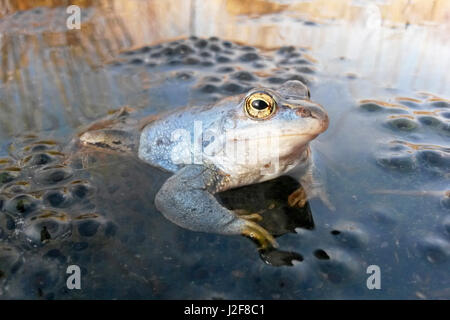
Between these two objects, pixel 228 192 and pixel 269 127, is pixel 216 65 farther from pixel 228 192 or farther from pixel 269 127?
pixel 269 127

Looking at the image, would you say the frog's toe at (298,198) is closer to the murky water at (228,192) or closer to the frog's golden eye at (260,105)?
the murky water at (228,192)

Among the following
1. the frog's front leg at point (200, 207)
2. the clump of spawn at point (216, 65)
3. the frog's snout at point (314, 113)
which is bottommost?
the frog's front leg at point (200, 207)

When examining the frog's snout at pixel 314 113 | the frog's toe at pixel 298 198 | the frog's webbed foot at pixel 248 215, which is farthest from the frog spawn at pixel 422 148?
the frog's webbed foot at pixel 248 215

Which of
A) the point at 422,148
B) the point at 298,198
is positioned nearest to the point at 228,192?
the point at 298,198

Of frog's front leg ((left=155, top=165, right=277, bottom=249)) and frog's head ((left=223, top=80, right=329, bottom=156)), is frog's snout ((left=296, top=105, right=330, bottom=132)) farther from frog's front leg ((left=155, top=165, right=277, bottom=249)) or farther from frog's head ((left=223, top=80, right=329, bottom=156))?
frog's front leg ((left=155, top=165, right=277, bottom=249))

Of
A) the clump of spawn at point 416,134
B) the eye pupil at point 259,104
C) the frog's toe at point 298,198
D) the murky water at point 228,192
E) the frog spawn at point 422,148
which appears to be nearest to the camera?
the murky water at point 228,192

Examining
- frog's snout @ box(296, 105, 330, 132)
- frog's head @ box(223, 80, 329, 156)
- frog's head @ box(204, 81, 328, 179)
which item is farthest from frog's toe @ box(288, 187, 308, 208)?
frog's snout @ box(296, 105, 330, 132)

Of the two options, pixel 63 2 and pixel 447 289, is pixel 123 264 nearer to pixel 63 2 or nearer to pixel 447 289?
pixel 447 289
